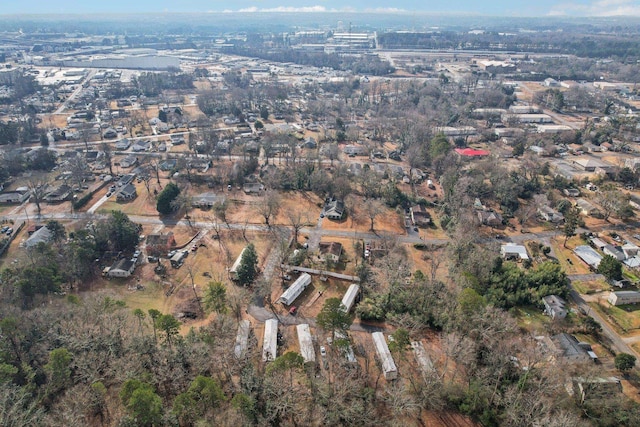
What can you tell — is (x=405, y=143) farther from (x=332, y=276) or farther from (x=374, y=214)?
(x=332, y=276)

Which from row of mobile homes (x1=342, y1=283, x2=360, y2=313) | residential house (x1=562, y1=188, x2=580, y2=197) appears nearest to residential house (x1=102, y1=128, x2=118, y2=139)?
row of mobile homes (x1=342, y1=283, x2=360, y2=313)

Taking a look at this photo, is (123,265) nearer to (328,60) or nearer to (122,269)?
(122,269)

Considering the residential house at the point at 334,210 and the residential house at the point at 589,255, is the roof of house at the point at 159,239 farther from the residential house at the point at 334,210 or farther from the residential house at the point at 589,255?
the residential house at the point at 589,255

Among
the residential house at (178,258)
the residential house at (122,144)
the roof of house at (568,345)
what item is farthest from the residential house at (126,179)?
the roof of house at (568,345)

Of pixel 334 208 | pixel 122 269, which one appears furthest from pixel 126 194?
pixel 334 208

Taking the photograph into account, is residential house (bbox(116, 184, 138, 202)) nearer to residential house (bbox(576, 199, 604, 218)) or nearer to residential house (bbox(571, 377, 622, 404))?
residential house (bbox(571, 377, 622, 404))

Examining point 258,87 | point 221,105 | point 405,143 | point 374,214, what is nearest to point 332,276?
point 374,214
